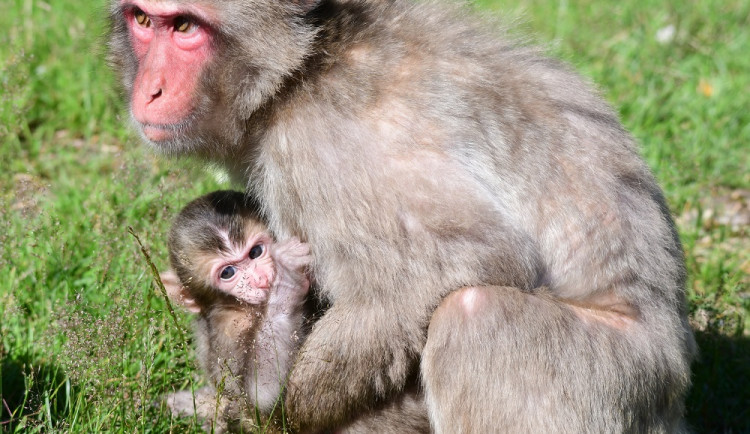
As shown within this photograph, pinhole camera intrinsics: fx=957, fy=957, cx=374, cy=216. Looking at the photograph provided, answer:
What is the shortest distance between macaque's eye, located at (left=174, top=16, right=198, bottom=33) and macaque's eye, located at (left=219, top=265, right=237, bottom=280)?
42.4 inches

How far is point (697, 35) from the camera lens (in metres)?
8.09

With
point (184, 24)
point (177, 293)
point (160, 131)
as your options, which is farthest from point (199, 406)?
point (184, 24)

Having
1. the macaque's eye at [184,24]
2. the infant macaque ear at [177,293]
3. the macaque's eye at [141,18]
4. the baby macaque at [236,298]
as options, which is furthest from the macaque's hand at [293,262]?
the macaque's eye at [141,18]

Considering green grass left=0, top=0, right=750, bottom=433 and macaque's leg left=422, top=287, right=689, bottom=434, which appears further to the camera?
green grass left=0, top=0, right=750, bottom=433

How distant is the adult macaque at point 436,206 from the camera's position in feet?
11.6

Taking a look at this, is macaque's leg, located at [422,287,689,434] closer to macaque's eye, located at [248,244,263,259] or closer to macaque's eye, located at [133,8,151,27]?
macaque's eye, located at [248,244,263,259]

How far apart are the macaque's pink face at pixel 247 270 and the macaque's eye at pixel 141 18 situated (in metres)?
1.03

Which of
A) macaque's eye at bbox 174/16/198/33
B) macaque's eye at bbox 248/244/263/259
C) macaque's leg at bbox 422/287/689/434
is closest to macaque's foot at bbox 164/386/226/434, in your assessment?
macaque's eye at bbox 248/244/263/259

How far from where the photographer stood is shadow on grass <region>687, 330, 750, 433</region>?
15.4 feet

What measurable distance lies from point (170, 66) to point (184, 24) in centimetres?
17

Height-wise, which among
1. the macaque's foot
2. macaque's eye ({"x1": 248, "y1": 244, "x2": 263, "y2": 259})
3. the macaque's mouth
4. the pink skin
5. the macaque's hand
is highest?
the pink skin

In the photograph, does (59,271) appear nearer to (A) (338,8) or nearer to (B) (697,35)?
(A) (338,8)

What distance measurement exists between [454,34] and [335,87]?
610 millimetres

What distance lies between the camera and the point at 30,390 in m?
3.97
